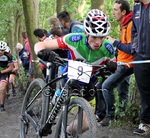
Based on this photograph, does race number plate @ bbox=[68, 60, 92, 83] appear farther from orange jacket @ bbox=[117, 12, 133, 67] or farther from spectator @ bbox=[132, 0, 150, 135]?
orange jacket @ bbox=[117, 12, 133, 67]

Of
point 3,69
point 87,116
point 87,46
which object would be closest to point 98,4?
point 3,69

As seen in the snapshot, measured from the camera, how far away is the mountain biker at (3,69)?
10133 millimetres

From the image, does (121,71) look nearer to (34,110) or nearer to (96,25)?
(34,110)

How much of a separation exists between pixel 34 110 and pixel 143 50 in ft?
6.21

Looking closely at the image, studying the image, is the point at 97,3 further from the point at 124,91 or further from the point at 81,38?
the point at 81,38

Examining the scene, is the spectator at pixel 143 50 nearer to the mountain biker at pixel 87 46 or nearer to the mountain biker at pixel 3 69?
the mountain biker at pixel 87 46

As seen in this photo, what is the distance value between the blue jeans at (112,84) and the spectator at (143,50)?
0.59 m

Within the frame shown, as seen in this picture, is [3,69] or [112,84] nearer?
[112,84]

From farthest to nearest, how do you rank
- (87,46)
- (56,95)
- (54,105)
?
(56,95) → (54,105) → (87,46)

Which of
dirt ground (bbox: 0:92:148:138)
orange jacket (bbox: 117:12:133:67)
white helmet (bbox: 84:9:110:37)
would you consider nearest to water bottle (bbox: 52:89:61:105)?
white helmet (bbox: 84:9:110:37)

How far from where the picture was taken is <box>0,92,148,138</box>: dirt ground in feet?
17.9

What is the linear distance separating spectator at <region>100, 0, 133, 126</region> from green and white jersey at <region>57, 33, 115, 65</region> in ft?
3.84

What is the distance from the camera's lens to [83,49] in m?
4.36

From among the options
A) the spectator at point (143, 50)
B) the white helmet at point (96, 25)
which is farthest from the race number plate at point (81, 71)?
the spectator at point (143, 50)
